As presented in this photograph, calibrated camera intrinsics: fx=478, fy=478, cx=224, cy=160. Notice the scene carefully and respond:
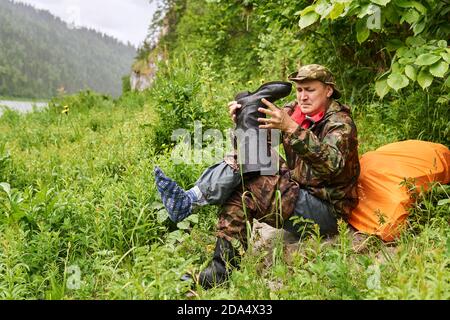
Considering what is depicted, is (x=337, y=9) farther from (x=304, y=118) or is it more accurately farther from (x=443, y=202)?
(x=443, y=202)

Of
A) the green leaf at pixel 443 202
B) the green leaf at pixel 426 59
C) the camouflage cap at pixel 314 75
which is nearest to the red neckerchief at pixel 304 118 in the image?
the camouflage cap at pixel 314 75

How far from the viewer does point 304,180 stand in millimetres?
3328

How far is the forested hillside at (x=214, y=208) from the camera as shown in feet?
8.32

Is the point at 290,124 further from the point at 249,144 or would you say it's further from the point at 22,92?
the point at 22,92

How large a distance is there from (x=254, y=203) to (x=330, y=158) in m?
0.57

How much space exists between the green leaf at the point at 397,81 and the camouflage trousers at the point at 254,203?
2.95 feet

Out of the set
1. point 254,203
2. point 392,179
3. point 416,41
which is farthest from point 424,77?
point 254,203

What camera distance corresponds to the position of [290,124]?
300cm

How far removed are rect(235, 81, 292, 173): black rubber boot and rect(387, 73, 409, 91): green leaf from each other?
2.15 feet

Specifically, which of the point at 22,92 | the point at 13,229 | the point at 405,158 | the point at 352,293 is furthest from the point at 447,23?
the point at 22,92

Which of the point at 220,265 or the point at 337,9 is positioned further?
the point at 220,265

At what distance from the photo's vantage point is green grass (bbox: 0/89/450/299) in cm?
245

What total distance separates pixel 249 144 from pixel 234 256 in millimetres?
730

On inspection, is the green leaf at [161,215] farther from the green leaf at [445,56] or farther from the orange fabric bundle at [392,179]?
the green leaf at [445,56]
